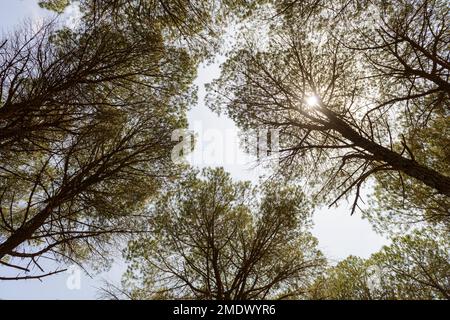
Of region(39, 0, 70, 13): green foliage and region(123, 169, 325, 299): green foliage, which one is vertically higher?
region(39, 0, 70, 13): green foliage

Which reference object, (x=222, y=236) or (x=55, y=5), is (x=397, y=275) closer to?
(x=222, y=236)

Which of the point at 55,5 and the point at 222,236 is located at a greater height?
the point at 55,5

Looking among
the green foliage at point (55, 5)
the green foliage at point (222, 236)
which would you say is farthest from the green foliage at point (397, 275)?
the green foliage at point (55, 5)

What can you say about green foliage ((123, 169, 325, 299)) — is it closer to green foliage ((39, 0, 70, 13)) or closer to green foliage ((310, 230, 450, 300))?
green foliage ((310, 230, 450, 300))

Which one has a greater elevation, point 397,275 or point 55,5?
point 55,5

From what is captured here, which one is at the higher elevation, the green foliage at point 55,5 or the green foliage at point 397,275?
the green foliage at point 55,5

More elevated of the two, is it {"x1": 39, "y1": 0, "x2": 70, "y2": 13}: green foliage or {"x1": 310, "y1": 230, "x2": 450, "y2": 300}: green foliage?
{"x1": 39, "y1": 0, "x2": 70, "y2": 13}: green foliage

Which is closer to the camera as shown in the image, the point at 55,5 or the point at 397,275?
the point at 55,5

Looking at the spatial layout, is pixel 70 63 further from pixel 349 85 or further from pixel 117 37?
pixel 349 85

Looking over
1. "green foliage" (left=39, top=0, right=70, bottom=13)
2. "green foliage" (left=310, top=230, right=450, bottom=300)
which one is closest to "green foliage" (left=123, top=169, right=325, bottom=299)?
"green foliage" (left=310, top=230, right=450, bottom=300)

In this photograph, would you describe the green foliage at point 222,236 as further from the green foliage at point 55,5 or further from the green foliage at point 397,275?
the green foliage at point 55,5

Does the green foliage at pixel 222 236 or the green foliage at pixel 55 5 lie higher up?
the green foliage at pixel 55 5

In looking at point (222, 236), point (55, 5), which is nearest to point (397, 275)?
point (222, 236)

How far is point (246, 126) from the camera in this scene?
7508 millimetres
